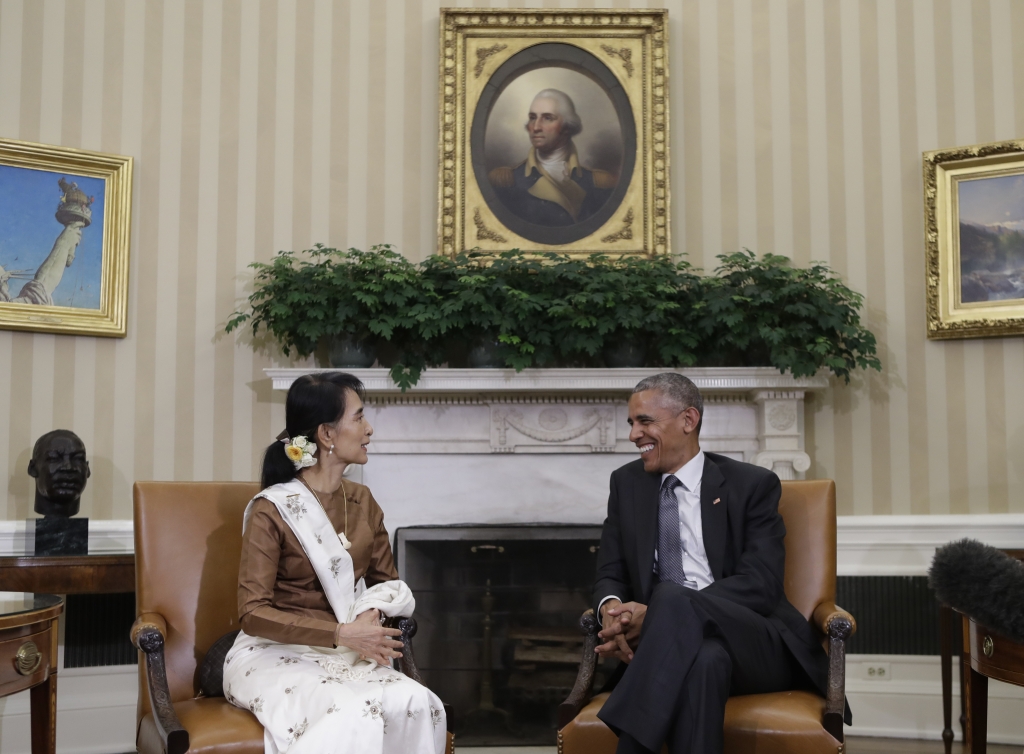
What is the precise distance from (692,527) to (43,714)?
7.08ft

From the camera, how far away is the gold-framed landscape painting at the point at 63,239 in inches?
177

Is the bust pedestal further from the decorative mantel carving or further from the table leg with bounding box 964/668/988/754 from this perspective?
the table leg with bounding box 964/668/988/754

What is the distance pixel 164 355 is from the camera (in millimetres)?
4672

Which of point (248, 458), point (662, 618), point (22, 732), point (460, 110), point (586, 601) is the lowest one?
point (22, 732)

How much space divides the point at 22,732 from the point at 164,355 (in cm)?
186

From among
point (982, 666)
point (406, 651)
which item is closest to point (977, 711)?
point (982, 666)

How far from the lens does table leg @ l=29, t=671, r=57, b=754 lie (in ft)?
9.57

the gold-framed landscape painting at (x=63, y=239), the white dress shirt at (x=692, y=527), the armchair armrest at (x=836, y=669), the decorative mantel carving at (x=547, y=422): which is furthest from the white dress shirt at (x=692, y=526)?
the gold-framed landscape painting at (x=63, y=239)

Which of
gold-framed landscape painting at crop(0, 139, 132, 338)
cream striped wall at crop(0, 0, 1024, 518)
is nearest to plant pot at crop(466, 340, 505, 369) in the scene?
cream striped wall at crop(0, 0, 1024, 518)

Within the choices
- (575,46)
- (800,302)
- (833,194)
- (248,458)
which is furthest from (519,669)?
(575,46)

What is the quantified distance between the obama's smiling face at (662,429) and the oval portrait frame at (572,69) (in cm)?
182

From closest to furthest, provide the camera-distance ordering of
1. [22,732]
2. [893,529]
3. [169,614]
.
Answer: [169,614] < [22,732] < [893,529]

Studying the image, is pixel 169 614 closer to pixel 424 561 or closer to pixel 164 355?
pixel 424 561

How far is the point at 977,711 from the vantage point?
3240mm
